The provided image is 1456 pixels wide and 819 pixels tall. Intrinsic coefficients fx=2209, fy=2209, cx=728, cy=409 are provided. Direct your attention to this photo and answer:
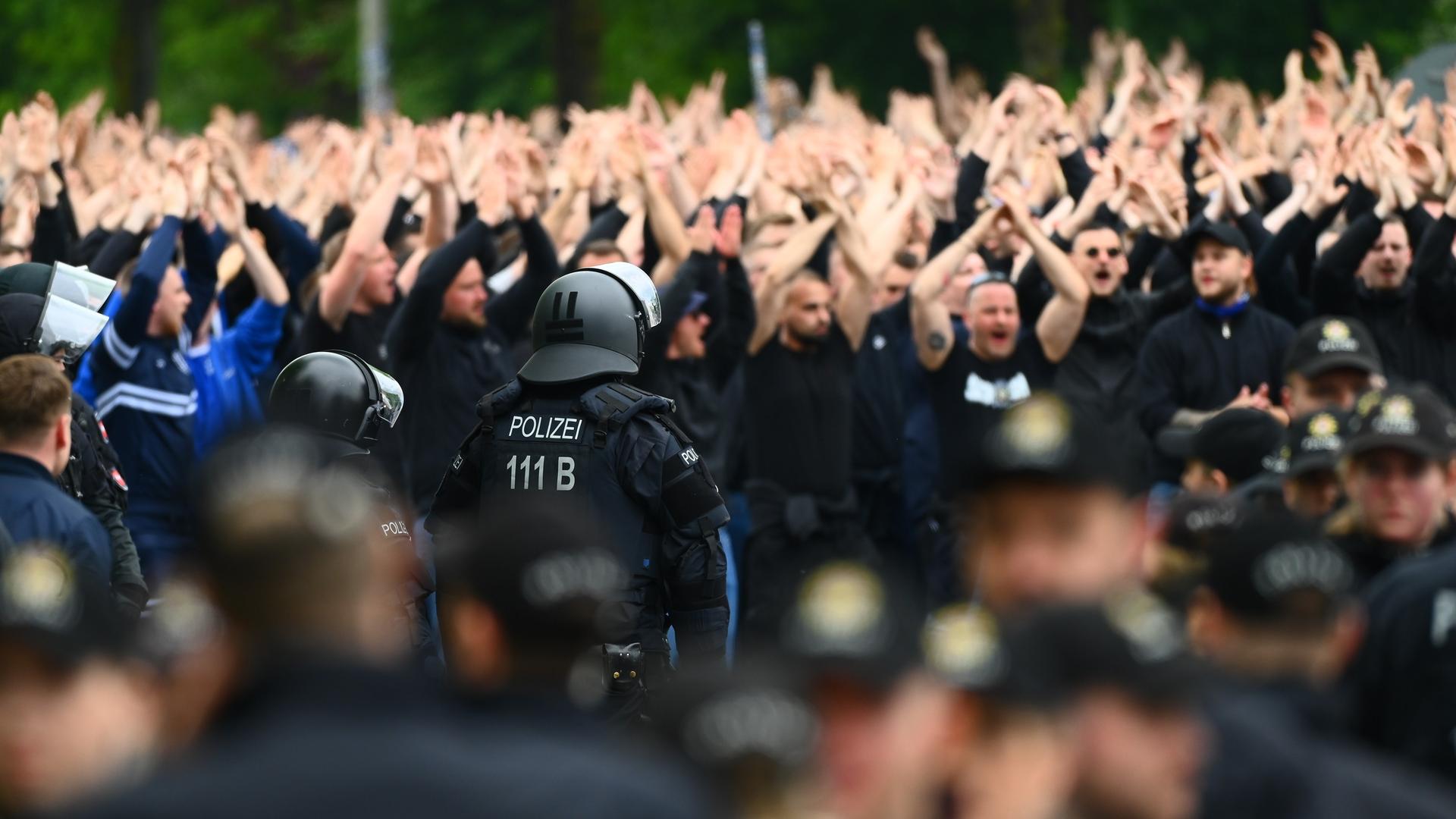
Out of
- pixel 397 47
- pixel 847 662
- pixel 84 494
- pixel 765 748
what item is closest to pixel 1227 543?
pixel 847 662

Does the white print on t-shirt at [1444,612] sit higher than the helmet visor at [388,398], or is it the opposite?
the helmet visor at [388,398]

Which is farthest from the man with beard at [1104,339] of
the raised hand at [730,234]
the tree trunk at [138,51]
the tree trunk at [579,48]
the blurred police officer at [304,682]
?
the tree trunk at [138,51]

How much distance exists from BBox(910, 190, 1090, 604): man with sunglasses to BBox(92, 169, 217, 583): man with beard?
363 centimetres

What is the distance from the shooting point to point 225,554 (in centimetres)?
319

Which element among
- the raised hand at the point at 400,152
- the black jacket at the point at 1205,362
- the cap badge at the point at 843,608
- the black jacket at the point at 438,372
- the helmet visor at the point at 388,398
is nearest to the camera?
the cap badge at the point at 843,608

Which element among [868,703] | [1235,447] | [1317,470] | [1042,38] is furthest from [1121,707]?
[1042,38]

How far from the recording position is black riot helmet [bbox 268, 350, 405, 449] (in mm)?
7086

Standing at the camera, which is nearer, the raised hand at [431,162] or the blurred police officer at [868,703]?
the blurred police officer at [868,703]

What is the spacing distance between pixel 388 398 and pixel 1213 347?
4.84 meters

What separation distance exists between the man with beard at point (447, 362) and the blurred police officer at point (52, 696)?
611 centimetres

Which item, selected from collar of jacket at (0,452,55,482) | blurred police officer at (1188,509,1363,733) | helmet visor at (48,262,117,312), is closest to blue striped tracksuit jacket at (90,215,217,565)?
helmet visor at (48,262,117,312)

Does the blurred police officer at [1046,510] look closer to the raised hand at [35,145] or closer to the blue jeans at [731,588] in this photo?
the blue jeans at [731,588]

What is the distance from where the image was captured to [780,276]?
36.0 feet

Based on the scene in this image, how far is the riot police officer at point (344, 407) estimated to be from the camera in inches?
276
